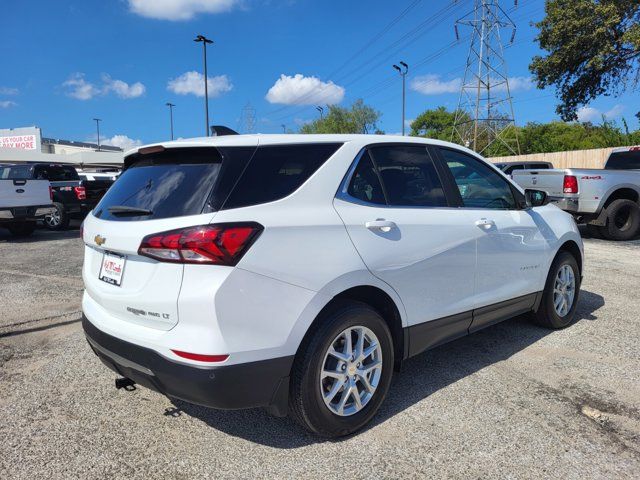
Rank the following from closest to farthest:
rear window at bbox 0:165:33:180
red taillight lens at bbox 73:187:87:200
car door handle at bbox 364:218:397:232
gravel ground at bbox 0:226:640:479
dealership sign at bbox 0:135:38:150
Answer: gravel ground at bbox 0:226:640:479
car door handle at bbox 364:218:397:232
rear window at bbox 0:165:33:180
red taillight lens at bbox 73:187:87:200
dealership sign at bbox 0:135:38:150

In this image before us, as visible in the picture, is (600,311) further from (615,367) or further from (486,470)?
(486,470)

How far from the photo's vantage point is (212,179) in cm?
251

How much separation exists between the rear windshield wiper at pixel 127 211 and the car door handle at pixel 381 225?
122cm

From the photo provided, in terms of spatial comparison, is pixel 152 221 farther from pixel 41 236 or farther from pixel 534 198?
pixel 41 236

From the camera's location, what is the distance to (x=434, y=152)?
367 cm

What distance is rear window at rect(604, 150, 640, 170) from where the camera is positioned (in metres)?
→ 11.9

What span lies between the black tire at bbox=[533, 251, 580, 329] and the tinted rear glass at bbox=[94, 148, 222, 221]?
11.2ft

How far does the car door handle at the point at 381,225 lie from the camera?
289 centimetres

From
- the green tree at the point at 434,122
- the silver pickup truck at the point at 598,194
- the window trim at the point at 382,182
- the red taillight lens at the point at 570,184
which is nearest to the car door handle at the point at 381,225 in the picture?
the window trim at the point at 382,182

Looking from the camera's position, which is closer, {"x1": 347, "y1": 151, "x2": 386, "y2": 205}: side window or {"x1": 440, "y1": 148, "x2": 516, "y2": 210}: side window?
{"x1": 347, "y1": 151, "x2": 386, "y2": 205}: side window

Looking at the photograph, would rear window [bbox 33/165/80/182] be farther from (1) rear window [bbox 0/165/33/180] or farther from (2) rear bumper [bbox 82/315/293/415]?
(2) rear bumper [bbox 82/315/293/415]

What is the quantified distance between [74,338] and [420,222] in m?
3.40

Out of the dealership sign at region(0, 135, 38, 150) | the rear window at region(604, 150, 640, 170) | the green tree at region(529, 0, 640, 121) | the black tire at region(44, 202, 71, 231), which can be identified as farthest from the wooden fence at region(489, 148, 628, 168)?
the dealership sign at region(0, 135, 38, 150)

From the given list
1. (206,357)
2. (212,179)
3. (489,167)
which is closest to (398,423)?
(206,357)
